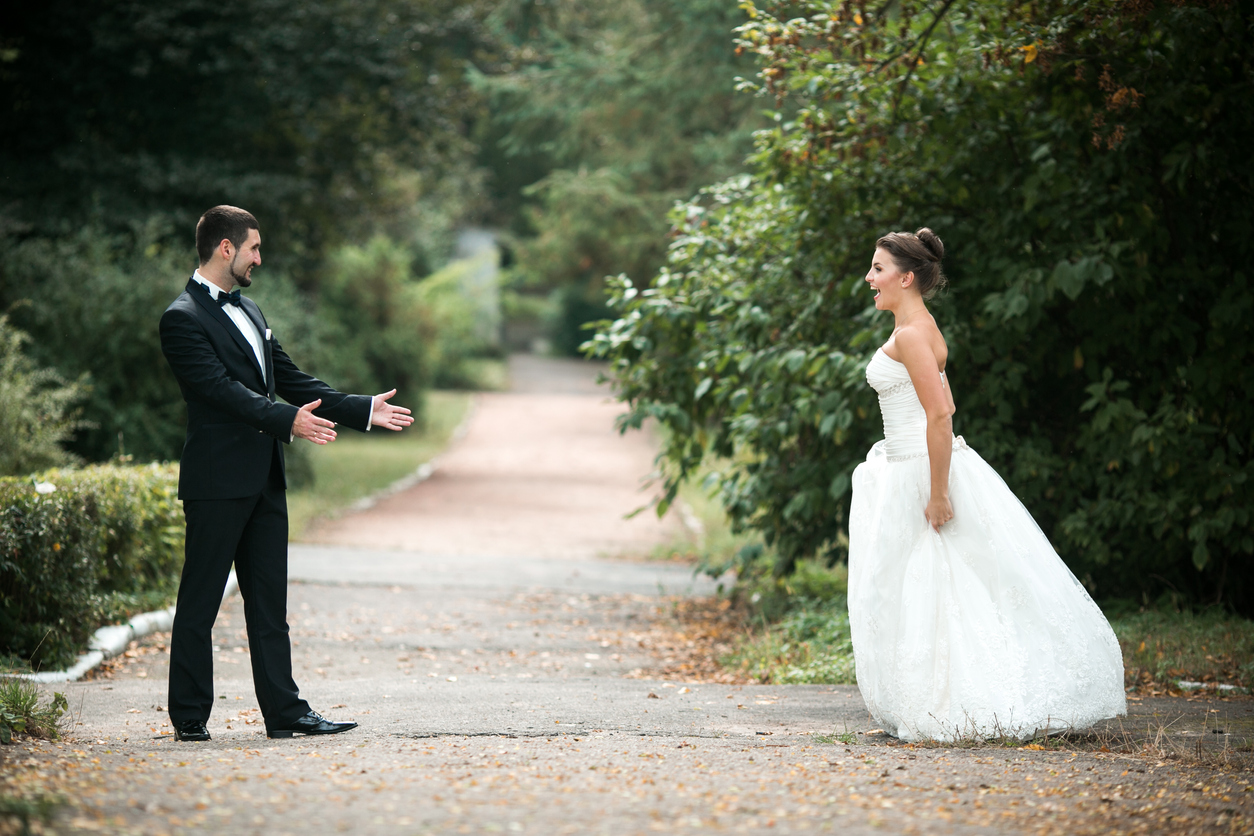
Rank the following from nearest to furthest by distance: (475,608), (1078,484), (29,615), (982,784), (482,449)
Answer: (982,784) < (29,615) < (1078,484) < (475,608) < (482,449)

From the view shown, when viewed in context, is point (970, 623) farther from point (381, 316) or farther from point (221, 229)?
point (381, 316)

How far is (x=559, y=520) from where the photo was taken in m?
16.2

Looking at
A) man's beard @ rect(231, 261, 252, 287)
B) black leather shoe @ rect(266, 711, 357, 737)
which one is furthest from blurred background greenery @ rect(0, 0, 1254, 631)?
black leather shoe @ rect(266, 711, 357, 737)

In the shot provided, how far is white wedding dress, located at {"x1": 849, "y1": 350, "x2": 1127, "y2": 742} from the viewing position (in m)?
4.58

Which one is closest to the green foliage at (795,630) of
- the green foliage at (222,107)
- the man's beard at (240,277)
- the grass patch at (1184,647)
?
the grass patch at (1184,647)

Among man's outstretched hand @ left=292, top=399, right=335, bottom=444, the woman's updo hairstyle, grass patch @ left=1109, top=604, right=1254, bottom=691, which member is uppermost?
the woman's updo hairstyle

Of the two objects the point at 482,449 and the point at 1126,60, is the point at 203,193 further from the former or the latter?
the point at 1126,60

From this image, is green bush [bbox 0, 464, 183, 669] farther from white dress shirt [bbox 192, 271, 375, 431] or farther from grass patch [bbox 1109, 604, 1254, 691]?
grass patch [bbox 1109, 604, 1254, 691]

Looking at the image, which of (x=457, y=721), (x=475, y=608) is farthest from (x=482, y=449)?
(x=457, y=721)

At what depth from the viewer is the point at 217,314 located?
478 centimetres

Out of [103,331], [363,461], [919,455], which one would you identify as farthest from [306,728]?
[363,461]

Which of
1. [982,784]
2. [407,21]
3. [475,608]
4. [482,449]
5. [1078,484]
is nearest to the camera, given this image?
[982,784]

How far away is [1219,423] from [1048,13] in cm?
282

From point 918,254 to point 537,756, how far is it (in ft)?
8.74
